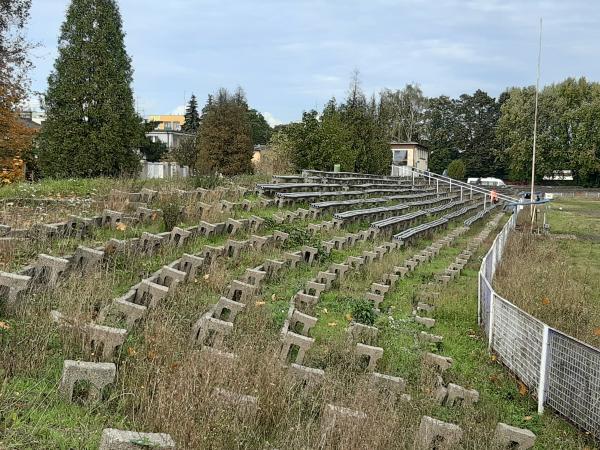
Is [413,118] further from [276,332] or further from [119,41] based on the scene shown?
[276,332]

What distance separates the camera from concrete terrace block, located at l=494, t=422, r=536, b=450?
14.7 feet

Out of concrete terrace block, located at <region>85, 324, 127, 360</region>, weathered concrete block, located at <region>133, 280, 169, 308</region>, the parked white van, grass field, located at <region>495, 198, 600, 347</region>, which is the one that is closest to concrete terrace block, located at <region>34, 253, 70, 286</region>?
weathered concrete block, located at <region>133, 280, 169, 308</region>

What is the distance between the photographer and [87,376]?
4004 millimetres

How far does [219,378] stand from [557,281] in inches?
347

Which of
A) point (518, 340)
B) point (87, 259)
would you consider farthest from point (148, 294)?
point (518, 340)

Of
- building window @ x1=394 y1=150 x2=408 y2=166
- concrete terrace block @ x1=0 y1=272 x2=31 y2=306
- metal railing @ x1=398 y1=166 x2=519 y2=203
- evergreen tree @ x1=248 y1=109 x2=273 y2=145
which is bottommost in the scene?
concrete terrace block @ x1=0 y1=272 x2=31 y2=306

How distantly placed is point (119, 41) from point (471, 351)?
18.6 meters

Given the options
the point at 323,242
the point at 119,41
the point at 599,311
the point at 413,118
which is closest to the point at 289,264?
the point at 323,242

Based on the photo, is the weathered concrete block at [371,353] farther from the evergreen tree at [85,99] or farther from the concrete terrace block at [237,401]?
the evergreen tree at [85,99]

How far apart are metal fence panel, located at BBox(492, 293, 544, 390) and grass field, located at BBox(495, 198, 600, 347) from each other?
53.0 inches

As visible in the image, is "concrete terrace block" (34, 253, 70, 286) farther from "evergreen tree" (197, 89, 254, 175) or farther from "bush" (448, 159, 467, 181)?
"bush" (448, 159, 467, 181)

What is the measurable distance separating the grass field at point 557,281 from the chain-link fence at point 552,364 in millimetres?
1482

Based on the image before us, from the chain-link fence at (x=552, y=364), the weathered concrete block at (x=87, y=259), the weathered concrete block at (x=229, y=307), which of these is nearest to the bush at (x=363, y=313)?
the chain-link fence at (x=552, y=364)

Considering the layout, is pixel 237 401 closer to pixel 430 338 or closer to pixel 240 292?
pixel 240 292
